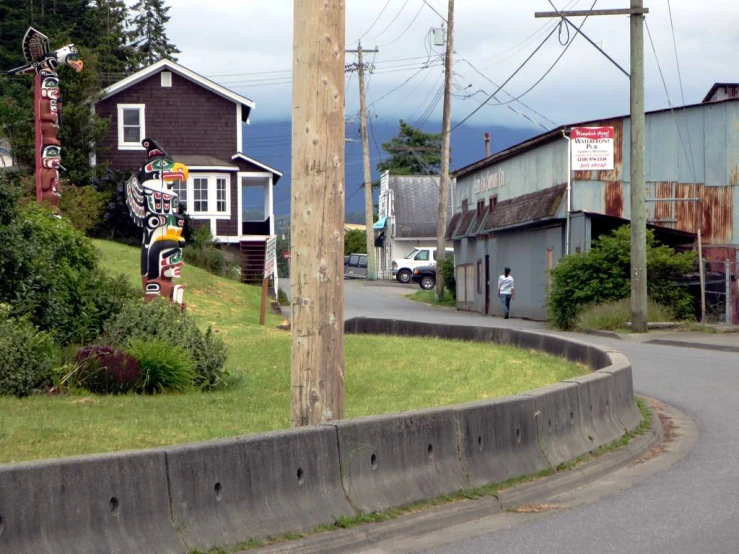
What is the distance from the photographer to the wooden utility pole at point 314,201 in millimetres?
8773

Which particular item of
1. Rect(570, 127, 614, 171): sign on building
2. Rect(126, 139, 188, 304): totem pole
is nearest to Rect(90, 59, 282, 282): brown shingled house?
Rect(570, 127, 614, 171): sign on building

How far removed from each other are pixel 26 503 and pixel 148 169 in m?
15.5

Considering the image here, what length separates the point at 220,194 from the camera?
1741 inches

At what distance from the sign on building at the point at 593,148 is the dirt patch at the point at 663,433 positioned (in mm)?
18792

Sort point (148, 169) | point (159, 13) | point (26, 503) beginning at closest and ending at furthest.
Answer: point (26, 503), point (148, 169), point (159, 13)

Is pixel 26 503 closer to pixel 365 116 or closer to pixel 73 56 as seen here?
pixel 73 56

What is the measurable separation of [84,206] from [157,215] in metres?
19.8

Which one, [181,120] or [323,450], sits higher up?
[181,120]

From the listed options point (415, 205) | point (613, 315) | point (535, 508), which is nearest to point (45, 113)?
point (613, 315)

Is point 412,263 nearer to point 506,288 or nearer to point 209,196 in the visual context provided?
point 209,196

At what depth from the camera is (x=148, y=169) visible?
20703 millimetres

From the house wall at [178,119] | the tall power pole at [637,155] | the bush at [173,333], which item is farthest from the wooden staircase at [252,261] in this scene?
the bush at [173,333]

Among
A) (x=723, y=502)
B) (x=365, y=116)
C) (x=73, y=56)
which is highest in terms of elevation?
(x=365, y=116)

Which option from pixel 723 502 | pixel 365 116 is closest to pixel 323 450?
pixel 723 502
